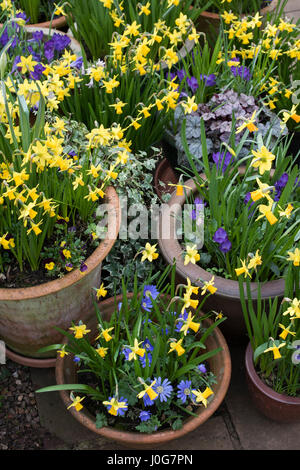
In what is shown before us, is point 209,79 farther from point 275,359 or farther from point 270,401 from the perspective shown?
point 270,401

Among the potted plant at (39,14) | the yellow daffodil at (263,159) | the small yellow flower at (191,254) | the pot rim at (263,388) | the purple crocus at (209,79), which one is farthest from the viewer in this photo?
the potted plant at (39,14)

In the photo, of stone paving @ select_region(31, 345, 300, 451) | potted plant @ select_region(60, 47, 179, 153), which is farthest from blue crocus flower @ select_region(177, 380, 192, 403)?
potted plant @ select_region(60, 47, 179, 153)

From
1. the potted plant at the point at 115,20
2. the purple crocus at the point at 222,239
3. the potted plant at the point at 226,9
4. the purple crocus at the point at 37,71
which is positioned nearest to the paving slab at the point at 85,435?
the purple crocus at the point at 222,239

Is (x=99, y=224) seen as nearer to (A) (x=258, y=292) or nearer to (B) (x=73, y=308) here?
(B) (x=73, y=308)

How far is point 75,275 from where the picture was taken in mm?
1853

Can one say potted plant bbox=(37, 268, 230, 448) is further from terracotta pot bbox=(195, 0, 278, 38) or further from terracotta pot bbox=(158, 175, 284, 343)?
terracotta pot bbox=(195, 0, 278, 38)

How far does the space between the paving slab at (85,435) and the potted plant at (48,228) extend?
29cm

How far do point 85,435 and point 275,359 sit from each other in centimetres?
83

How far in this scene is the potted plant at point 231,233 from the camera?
6.25ft

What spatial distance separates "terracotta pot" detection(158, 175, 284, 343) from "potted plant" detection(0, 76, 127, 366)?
0.24 metres

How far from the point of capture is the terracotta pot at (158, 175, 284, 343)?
1918 mm

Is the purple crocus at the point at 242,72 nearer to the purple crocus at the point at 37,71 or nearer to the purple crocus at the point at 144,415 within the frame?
the purple crocus at the point at 37,71

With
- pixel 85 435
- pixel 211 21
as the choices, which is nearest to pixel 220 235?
pixel 85 435
